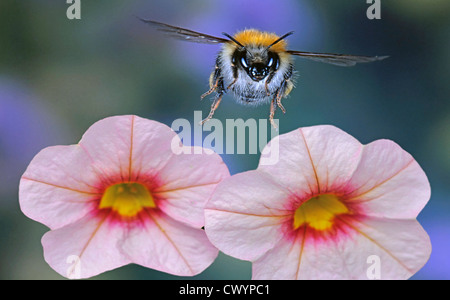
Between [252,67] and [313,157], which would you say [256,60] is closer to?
[252,67]

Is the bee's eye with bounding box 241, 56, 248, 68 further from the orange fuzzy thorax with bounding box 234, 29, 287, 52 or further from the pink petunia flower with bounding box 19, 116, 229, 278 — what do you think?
the pink petunia flower with bounding box 19, 116, 229, 278

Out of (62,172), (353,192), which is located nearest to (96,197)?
(62,172)

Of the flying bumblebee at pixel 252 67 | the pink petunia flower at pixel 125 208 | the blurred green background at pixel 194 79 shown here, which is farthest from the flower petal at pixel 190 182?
the blurred green background at pixel 194 79

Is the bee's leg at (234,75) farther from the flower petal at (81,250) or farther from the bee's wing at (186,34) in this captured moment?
the flower petal at (81,250)

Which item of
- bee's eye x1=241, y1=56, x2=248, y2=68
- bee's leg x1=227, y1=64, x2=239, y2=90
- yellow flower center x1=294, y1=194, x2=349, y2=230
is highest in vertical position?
bee's eye x1=241, y1=56, x2=248, y2=68

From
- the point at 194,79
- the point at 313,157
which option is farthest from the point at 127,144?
the point at 194,79

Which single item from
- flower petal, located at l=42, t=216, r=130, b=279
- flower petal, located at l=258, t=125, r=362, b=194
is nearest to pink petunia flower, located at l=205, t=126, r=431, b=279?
flower petal, located at l=258, t=125, r=362, b=194

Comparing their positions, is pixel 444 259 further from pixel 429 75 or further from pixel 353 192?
pixel 353 192
